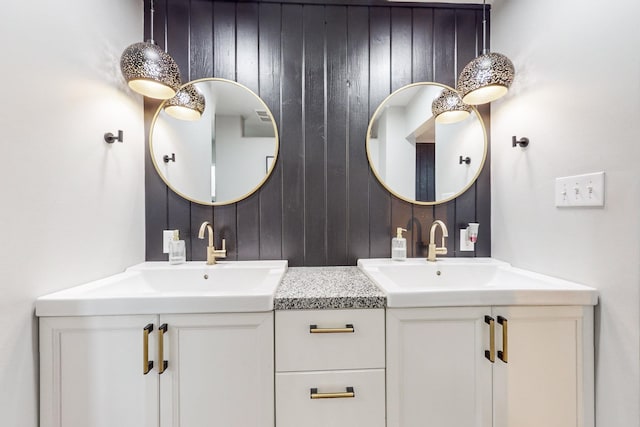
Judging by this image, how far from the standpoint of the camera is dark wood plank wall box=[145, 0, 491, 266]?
1422mm

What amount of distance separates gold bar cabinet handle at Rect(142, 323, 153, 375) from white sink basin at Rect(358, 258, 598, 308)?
75 cm

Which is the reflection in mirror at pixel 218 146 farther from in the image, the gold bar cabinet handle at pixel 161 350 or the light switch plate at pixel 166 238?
the gold bar cabinet handle at pixel 161 350

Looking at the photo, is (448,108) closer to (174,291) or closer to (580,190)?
(580,190)

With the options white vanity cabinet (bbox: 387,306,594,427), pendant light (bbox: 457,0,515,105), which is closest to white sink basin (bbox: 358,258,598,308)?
white vanity cabinet (bbox: 387,306,594,427)

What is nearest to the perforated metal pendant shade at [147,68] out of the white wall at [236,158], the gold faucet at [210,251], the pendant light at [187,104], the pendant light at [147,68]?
the pendant light at [147,68]

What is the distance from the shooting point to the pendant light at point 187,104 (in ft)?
4.56

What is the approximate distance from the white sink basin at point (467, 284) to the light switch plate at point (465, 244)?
53mm

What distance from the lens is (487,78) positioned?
1.22m

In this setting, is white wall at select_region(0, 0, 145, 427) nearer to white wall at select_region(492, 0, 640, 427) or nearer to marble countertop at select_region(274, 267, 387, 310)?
marble countertop at select_region(274, 267, 387, 310)

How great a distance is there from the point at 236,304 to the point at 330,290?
12.8 inches

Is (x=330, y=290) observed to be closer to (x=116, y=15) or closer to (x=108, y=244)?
(x=108, y=244)

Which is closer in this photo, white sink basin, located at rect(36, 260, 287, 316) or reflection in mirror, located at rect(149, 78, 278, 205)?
white sink basin, located at rect(36, 260, 287, 316)

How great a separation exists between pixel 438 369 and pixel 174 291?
1.11m

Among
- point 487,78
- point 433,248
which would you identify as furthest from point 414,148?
point 433,248
